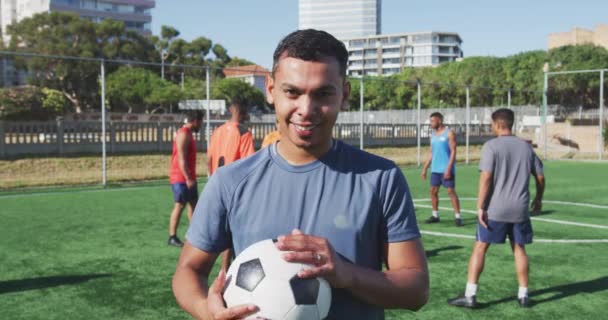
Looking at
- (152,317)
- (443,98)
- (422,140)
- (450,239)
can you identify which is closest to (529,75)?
(443,98)

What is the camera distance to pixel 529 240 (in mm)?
5840

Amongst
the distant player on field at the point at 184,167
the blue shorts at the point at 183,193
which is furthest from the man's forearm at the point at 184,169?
the blue shorts at the point at 183,193

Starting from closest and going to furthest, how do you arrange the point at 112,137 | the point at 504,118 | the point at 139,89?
the point at 504,118, the point at 112,137, the point at 139,89

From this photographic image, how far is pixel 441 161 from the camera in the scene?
10.6 m

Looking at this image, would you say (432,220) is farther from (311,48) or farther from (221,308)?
(221,308)

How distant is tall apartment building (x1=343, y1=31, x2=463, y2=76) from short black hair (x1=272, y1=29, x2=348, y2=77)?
132 meters

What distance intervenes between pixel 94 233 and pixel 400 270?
8.34 m

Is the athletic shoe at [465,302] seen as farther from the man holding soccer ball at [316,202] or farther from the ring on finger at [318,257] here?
the ring on finger at [318,257]

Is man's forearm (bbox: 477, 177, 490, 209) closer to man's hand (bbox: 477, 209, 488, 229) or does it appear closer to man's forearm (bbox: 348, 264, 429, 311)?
man's hand (bbox: 477, 209, 488, 229)

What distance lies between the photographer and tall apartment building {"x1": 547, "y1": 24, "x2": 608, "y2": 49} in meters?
70.0

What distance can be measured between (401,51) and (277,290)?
147196 millimetres

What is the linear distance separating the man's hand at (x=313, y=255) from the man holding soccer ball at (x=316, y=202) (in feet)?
0.35

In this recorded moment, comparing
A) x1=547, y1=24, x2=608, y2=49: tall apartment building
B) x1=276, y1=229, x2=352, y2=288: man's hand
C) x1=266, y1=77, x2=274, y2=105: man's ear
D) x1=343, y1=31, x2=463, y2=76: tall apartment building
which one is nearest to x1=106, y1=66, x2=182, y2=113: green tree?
x1=547, y1=24, x2=608, y2=49: tall apartment building

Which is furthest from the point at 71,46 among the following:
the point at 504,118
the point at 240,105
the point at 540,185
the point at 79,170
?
the point at 504,118
